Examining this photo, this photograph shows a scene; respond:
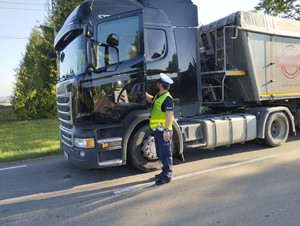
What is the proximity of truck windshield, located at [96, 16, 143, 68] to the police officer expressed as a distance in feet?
2.36

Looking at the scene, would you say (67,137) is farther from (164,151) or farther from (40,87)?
(40,87)

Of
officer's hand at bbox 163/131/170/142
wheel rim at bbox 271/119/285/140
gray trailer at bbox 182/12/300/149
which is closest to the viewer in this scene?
officer's hand at bbox 163/131/170/142

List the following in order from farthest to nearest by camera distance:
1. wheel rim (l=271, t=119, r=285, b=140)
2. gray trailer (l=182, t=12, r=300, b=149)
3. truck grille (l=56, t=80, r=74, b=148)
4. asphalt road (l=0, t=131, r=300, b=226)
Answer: wheel rim (l=271, t=119, r=285, b=140), gray trailer (l=182, t=12, r=300, b=149), truck grille (l=56, t=80, r=74, b=148), asphalt road (l=0, t=131, r=300, b=226)

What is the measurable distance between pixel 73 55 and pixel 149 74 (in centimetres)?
138

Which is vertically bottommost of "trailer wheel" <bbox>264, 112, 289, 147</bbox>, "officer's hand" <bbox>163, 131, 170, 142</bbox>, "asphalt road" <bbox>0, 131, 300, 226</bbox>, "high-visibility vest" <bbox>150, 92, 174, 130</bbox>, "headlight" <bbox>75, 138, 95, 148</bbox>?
"asphalt road" <bbox>0, 131, 300, 226</bbox>

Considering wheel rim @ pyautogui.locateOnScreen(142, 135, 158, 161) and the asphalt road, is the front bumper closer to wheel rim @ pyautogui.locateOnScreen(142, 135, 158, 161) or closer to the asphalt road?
the asphalt road

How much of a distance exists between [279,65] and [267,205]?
14.5 feet

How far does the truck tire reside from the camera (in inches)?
177

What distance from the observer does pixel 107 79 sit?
13.6 ft

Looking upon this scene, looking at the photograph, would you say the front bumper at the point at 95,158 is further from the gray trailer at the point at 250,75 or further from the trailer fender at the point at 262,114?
the trailer fender at the point at 262,114

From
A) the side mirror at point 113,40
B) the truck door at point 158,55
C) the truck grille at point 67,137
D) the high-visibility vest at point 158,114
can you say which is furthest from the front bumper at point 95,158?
the side mirror at point 113,40

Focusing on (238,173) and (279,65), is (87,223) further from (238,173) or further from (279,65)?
(279,65)

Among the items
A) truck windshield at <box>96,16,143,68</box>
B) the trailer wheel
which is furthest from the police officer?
the trailer wheel

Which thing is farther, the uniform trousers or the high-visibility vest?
the uniform trousers
